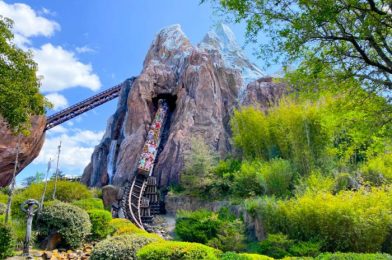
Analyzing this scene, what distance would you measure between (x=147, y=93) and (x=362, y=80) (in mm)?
20269

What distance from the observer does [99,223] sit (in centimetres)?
1016

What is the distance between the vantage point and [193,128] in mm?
22594

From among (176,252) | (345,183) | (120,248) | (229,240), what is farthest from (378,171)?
(120,248)

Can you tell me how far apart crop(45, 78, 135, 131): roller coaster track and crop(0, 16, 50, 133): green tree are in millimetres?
20436

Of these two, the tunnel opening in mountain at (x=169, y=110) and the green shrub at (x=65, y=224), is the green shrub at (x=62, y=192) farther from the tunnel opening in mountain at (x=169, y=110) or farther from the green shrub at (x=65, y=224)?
the tunnel opening in mountain at (x=169, y=110)

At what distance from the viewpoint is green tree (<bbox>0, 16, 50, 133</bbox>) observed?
28.2 feet

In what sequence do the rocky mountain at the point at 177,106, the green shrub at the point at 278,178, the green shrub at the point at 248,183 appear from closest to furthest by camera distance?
the green shrub at the point at 278,178, the green shrub at the point at 248,183, the rocky mountain at the point at 177,106

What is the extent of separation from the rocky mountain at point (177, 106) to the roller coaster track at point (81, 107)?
4.16m

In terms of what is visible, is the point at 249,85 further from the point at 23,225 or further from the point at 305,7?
the point at 305,7

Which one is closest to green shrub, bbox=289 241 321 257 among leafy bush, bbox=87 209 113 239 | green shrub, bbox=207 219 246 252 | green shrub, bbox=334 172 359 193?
green shrub, bbox=207 219 246 252

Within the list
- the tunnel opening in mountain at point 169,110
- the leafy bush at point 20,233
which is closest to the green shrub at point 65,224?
the leafy bush at point 20,233

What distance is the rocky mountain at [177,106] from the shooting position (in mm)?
22250

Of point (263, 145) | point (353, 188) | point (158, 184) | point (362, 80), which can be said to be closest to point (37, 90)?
point (362, 80)

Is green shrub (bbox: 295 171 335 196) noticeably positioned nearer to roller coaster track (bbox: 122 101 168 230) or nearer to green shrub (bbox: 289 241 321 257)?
green shrub (bbox: 289 241 321 257)
